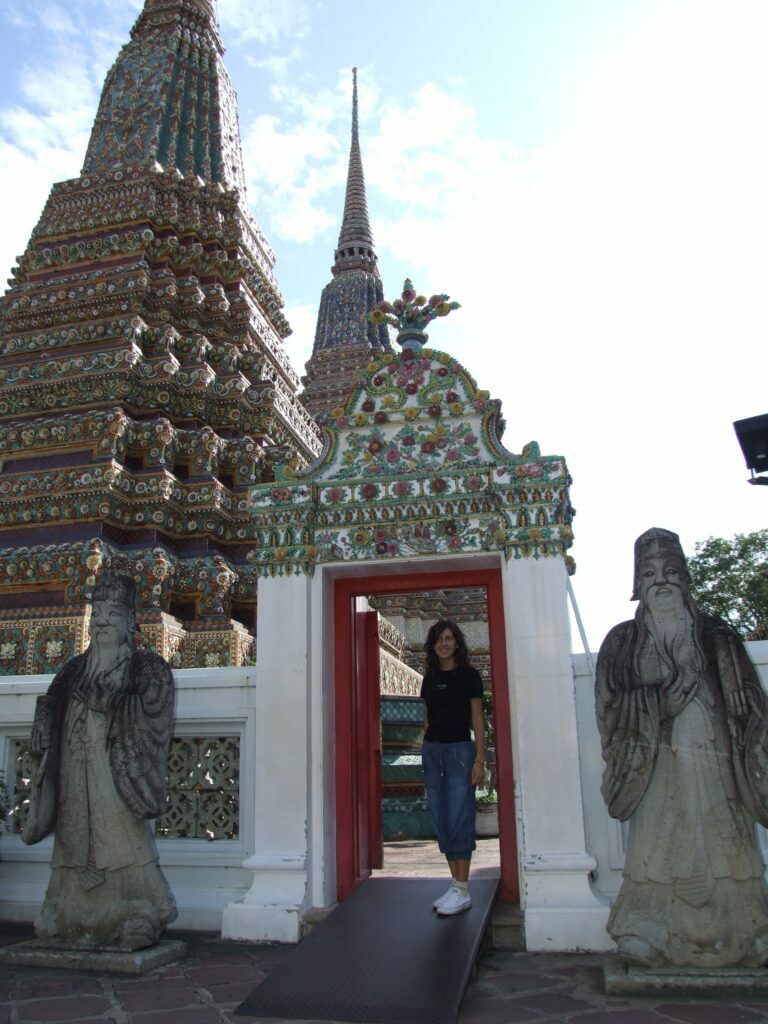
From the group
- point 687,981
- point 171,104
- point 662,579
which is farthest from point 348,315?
point 687,981

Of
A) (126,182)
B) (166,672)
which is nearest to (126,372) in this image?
(126,182)

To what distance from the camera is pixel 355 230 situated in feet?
121

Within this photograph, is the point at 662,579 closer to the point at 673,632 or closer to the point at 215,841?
the point at 673,632

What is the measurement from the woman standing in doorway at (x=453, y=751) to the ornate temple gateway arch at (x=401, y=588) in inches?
12.8

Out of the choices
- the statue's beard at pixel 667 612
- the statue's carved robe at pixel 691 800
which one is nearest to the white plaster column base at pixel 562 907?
the statue's carved robe at pixel 691 800

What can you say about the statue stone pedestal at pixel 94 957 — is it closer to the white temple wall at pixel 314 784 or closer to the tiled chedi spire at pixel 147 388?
the white temple wall at pixel 314 784

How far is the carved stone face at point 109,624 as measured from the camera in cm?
590

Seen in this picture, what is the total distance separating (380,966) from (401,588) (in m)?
2.92

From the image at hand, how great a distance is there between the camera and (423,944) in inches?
205

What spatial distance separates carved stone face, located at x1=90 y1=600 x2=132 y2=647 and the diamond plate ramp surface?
2.32 metres

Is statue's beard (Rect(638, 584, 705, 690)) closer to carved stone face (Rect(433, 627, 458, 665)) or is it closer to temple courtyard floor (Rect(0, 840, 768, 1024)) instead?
carved stone face (Rect(433, 627, 458, 665))

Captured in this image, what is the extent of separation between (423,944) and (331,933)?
644mm

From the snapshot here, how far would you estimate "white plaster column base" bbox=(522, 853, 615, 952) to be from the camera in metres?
5.69

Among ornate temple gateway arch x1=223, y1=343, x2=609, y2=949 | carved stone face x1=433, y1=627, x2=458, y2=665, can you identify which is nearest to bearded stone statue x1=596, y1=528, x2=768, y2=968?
ornate temple gateway arch x1=223, y1=343, x2=609, y2=949
